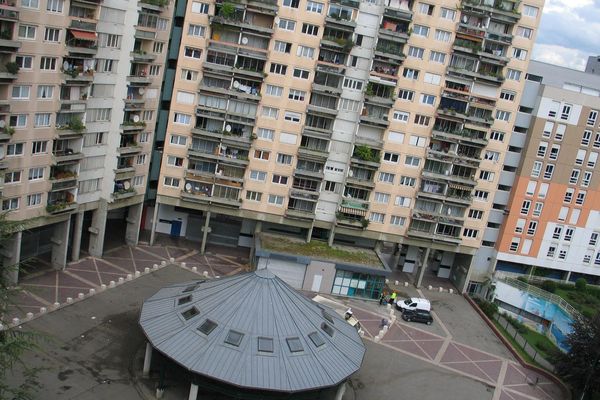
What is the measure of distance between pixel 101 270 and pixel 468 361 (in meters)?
40.2

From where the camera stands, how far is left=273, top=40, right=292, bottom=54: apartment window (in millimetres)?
71438

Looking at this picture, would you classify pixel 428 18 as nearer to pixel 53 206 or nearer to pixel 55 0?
pixel 55 0

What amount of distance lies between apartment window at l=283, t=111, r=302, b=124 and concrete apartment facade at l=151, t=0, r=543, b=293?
23 centimetres

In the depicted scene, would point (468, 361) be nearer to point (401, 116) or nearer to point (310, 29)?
point (401, 116)

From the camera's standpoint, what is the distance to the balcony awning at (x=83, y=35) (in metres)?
59.6

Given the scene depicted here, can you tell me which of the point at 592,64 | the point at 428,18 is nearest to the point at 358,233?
→ the point at 428,18

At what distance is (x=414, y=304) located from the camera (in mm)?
72125

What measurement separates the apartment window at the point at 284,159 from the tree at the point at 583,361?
35.9 m

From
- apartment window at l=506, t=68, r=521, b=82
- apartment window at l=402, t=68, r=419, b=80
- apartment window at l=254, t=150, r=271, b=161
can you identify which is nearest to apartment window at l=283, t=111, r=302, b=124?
apartment window at l=254, t=150, r=271, b=161

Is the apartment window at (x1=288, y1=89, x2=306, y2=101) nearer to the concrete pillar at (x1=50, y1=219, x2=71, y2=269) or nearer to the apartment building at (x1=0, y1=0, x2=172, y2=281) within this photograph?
the apartment building at (x1=0, y1=0, x2=172, y2=281)

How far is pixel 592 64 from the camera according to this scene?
114062 millimetres

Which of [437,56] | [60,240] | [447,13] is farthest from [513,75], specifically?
[60,240]

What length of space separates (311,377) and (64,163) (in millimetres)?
34048

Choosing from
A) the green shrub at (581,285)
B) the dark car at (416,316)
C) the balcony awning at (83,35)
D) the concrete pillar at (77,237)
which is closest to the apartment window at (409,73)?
the dark car at (416,316)
